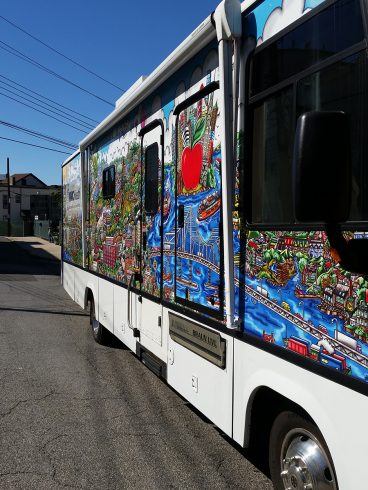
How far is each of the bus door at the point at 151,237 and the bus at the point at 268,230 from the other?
0.09 feet

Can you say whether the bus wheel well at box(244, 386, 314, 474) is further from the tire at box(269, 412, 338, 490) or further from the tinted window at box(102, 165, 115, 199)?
the tinted window at box(102, 165, 115, 199)

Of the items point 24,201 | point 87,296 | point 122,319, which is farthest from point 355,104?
point 24,201

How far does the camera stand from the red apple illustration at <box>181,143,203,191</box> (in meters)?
3.84

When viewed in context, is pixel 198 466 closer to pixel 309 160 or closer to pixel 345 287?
pixel 345 287

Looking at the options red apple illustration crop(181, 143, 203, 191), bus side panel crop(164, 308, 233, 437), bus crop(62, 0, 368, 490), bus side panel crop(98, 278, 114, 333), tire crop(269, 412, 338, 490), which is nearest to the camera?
bus crop(62, 0, 368, 490)

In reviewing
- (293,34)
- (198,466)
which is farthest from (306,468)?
(293,34)

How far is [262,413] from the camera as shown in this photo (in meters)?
3.23

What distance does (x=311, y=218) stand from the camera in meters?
1.99

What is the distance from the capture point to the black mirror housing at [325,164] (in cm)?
193

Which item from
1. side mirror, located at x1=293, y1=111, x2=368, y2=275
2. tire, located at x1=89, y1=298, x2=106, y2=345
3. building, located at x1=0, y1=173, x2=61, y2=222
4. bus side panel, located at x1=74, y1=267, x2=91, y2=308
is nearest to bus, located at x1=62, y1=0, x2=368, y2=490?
side mirror, located at x1=293, y1=111, x2=368, y2=275

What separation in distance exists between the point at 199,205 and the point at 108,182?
10.6ft

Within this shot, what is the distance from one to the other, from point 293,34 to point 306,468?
2.23m

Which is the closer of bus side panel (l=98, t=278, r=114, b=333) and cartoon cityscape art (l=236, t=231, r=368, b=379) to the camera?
cartoon cityscape art (l=236, t=231, r=368, b=379)

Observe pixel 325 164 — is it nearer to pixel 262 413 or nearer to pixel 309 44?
pixel 309 44
